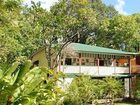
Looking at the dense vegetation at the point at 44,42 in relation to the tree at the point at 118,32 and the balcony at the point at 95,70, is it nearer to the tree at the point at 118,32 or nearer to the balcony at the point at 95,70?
the tree at the point at 118,32

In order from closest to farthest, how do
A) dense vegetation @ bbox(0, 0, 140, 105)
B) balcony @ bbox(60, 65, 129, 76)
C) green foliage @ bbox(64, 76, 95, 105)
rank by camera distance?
1. dense vegetation @ bbox(0, 0, 140, 105)
2. green foliage @ bbox(64, 76, 95, 105)
3. balcony @ bbox(60, 65, 129, 76)

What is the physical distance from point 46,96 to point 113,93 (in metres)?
26.1

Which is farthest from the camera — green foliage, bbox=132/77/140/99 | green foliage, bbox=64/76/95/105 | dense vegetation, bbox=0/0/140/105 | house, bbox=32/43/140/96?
green foliage, bbox=132/77/140/99

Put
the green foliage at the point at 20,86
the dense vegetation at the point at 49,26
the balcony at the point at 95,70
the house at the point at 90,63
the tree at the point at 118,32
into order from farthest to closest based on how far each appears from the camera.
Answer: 1. the tree at the point at 118,32
2. the house at the point at 90,63
3. the balcony at the point at 95,70
4. the dense vegetation at the point at 49,26
5. the green foliage at the point at 20,86

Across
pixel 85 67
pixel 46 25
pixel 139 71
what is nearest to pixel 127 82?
pixel 139 71

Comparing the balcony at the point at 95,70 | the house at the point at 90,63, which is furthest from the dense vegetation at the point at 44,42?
the balcony at the point at 95,70

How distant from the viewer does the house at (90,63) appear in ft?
125

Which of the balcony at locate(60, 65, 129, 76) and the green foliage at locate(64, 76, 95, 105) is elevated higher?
the balcony at locate(60, 65, 129, 76)

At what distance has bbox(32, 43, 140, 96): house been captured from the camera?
38.2 m

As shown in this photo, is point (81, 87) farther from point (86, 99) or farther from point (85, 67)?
point (85, 67)

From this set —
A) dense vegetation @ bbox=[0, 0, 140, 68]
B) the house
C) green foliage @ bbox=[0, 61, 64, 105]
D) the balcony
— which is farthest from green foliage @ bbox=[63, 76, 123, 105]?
green foliage @ bbox=[0, 61, 64, 105]

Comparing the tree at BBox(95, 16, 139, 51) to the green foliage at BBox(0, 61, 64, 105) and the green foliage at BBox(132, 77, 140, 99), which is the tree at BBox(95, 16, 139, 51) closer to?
the green foliage at BBox(132, 77, 140, 99)

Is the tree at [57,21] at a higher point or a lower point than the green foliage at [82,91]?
higher

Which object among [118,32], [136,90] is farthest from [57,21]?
[118,32]
